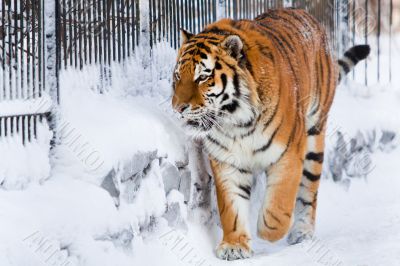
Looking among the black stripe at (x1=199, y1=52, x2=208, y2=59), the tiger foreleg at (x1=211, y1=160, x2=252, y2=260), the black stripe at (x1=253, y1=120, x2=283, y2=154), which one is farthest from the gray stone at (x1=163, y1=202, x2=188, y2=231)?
the black stripe at (x1=199, y1=52, x2=208, y2=59)

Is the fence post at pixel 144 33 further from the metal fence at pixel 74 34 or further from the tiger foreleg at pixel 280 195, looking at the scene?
the tiger foreleg at pixel 280 195

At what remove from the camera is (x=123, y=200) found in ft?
17.7

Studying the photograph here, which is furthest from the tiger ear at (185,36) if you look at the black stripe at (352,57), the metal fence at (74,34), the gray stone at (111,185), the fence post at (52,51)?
the black stripe at (352,57)

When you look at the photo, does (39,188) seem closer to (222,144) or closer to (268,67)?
(222,144)

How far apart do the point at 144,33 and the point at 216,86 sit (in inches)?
49.9

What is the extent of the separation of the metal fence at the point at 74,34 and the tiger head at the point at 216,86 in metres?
0.74

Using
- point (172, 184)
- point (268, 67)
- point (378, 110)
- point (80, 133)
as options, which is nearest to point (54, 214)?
point (80, 133)

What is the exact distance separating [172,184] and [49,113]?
1.11 m

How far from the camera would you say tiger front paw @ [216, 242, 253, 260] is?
592 cm

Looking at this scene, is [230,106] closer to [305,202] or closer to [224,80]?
[224,80]

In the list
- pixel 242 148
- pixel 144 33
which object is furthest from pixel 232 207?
pixel 144 33

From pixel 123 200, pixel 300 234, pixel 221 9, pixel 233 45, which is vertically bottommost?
pixel 300 234

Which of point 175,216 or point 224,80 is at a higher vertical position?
point 224,80

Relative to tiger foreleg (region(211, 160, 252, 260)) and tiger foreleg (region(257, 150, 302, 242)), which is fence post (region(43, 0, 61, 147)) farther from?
tiger foreleg (region(257, 150, 302, 242))
